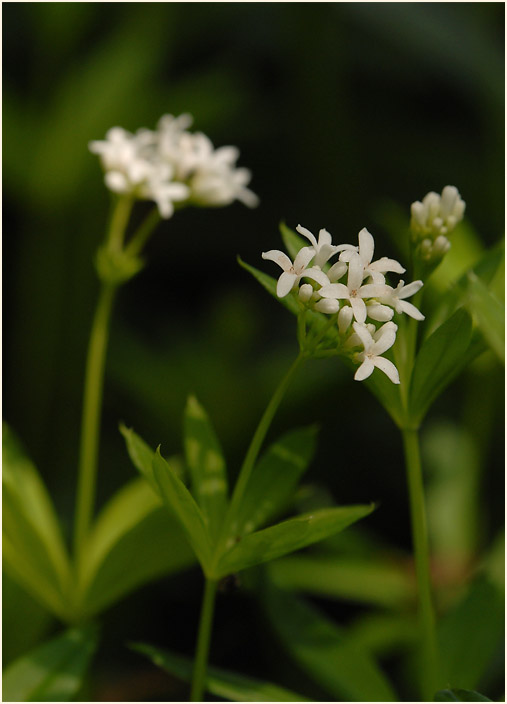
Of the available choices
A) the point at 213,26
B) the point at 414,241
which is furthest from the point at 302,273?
the point at 213,26

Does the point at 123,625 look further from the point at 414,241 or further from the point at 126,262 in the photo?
the point at 414,241

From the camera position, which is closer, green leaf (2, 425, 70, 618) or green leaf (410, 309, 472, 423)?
green leaf (410, 309, 472, 423)

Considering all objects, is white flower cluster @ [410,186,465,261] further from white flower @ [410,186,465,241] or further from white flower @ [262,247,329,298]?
white flower @ [262,247,329,298]

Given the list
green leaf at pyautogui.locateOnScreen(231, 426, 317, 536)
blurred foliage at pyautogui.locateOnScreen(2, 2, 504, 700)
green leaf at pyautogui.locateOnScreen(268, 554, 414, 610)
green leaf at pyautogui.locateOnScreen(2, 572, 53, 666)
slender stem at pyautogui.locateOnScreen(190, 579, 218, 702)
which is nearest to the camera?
slender stem at pyautogui.locateOnScreen(190, 579, 218, 702)

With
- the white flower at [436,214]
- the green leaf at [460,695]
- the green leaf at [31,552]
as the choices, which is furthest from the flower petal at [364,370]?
the green leaf at [31,552]

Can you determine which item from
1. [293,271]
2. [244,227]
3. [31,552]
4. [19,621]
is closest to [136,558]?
[31,552]

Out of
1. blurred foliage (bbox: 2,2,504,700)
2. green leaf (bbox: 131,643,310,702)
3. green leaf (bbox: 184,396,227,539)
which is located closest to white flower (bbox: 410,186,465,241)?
green leaf (bbox: 184,396,227,539)
